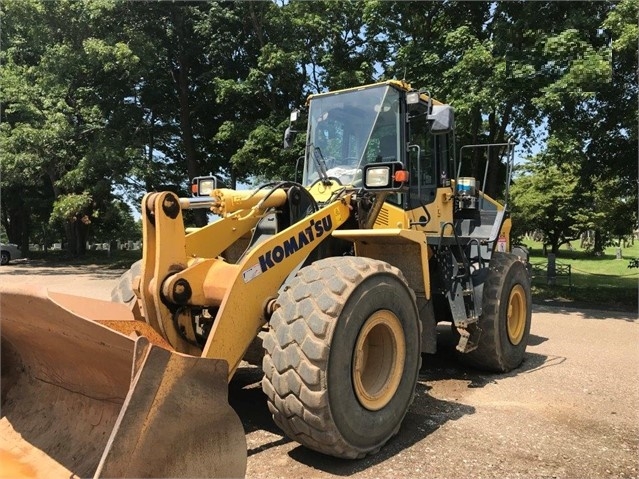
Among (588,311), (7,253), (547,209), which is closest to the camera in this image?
(588,311)

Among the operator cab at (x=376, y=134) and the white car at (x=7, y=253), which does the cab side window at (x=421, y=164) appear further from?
the white car at (x=7, y=253)

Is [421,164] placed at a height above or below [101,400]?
above

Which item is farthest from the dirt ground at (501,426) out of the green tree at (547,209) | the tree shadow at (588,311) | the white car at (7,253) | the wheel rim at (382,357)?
the white car at (7,253)

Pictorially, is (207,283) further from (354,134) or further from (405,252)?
(354,134)

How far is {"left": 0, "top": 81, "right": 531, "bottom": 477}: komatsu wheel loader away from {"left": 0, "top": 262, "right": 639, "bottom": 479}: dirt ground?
27 cm

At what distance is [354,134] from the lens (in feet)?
18.5

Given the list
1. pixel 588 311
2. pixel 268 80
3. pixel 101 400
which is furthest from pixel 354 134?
pixel 268 80

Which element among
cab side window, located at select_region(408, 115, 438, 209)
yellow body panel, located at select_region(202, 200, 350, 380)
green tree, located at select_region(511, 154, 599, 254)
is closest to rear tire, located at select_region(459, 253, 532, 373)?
cab side window, located at select_region(408, 115, 438, 209)

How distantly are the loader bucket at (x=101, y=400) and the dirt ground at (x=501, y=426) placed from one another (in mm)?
815

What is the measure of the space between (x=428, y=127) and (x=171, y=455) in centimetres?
404

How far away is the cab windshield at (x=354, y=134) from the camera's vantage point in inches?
218

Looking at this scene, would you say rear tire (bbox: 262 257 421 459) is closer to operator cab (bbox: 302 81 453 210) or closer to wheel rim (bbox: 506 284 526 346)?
operator cab (bbox: 302 81 453 210)

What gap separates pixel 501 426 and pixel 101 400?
304 cm

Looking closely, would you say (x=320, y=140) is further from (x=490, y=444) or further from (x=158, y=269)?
(x=490, y=444)
